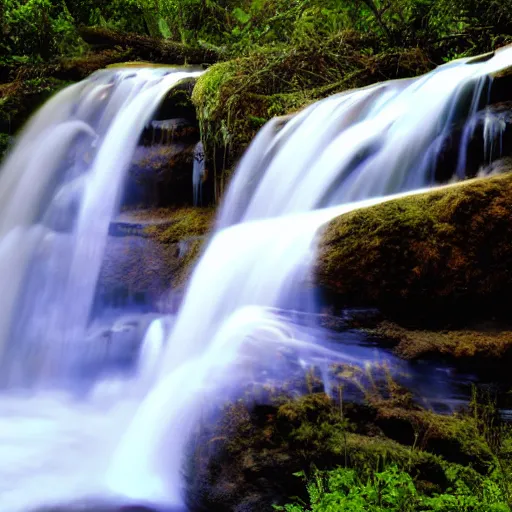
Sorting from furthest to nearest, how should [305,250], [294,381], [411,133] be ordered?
[411,133]
[305,250]
[294,381]

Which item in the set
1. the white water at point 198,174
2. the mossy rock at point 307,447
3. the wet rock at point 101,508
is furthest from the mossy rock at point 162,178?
the mossy rock at point 307,447

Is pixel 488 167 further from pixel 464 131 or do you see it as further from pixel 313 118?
pixel 313 118

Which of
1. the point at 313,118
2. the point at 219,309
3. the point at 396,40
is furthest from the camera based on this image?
the point at 396,40

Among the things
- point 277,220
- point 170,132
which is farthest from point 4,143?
point 277,220

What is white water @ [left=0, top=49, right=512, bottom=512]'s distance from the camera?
3000 millimetres

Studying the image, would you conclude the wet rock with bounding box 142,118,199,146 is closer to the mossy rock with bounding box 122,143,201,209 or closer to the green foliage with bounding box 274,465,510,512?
the mossy rock with bounding box 122,143,201,209

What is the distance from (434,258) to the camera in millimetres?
3070

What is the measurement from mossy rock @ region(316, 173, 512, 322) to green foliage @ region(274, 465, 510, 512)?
871mm

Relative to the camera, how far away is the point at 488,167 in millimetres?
3873

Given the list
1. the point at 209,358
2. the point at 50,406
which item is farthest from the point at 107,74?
the point at 209,358

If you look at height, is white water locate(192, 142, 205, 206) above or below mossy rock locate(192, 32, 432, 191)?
below

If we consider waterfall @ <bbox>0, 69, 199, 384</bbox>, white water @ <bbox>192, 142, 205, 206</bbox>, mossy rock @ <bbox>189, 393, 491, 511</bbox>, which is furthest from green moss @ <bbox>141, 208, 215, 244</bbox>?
mossy rock @ <bbox>189, 393, 491, 511</bbox>

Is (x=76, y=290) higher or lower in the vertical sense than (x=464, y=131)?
lower

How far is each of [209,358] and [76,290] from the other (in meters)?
2.96
